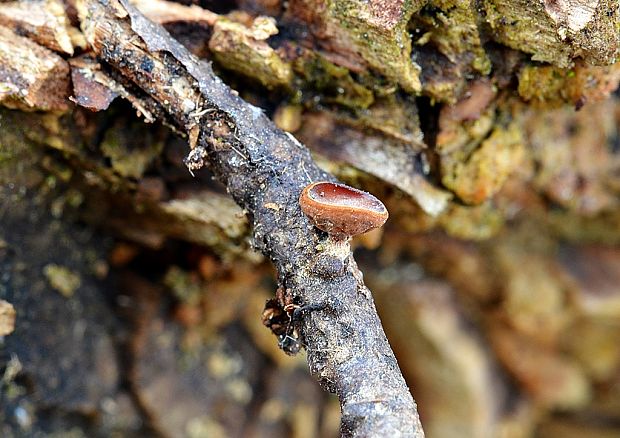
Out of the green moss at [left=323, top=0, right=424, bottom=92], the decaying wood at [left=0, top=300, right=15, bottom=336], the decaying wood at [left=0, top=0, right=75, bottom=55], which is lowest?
the decaying wood at [left=0, top=300, right=15, bottom=336]

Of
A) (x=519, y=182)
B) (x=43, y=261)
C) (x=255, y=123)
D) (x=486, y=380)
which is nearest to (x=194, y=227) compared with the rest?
(x=43, y=261)

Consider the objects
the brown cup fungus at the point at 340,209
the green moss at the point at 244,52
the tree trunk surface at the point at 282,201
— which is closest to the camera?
the brown cup fungus at the point at 340,209

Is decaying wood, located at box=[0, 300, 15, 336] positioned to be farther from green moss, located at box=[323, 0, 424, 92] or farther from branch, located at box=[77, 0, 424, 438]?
green moss, located at box=[323, 0, 424, 92]

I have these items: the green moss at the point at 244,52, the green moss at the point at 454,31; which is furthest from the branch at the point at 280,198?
the green moss at the point at 454,31

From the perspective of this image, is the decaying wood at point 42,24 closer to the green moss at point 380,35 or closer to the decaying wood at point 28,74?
the decaying wood at point 28,74

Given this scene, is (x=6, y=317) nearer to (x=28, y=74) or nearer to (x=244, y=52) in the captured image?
(x=28, y=74)

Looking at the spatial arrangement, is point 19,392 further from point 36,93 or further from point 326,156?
point 326,156

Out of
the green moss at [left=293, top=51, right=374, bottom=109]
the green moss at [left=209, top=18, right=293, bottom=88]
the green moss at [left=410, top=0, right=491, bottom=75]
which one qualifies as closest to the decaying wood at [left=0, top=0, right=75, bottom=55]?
the green moss at [left=209, top=18, right=293, bottom=88]
